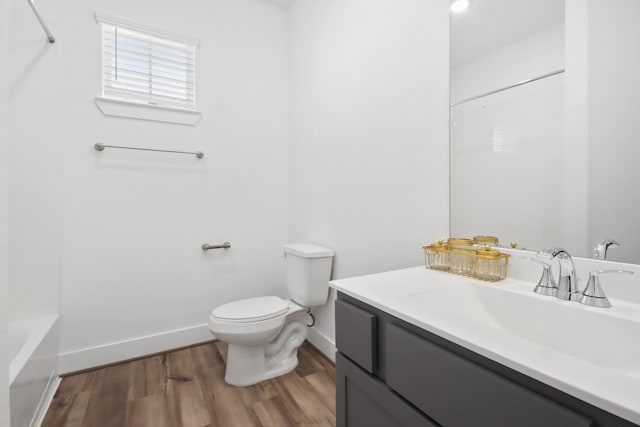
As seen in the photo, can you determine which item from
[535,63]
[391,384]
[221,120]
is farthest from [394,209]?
[221,120]

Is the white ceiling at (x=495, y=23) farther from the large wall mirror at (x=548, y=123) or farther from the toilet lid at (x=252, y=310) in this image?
the toilet lid at (x=252, y=310)

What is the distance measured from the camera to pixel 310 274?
1.89m

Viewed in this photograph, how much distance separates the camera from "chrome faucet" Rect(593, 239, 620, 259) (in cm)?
83

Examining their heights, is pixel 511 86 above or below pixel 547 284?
above

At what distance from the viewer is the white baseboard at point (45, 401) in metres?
1.41

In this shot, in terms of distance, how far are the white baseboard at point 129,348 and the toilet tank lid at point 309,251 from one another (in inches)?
36.5

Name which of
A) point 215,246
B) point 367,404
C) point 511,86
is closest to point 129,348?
point 215,246

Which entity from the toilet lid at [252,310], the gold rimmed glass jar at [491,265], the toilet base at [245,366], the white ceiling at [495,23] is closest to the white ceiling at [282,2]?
the white ceiling at [495,23]

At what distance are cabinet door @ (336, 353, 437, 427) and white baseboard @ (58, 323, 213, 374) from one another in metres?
1.57

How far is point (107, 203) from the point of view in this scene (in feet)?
6.44

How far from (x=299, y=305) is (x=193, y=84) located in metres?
1.73

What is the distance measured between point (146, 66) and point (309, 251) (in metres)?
1.67

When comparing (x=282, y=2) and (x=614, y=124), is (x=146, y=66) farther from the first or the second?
(x=614, y=124)

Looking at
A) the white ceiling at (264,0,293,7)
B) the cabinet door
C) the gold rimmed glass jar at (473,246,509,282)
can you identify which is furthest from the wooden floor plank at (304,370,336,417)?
the white ceiling at (264,0,293,7)
